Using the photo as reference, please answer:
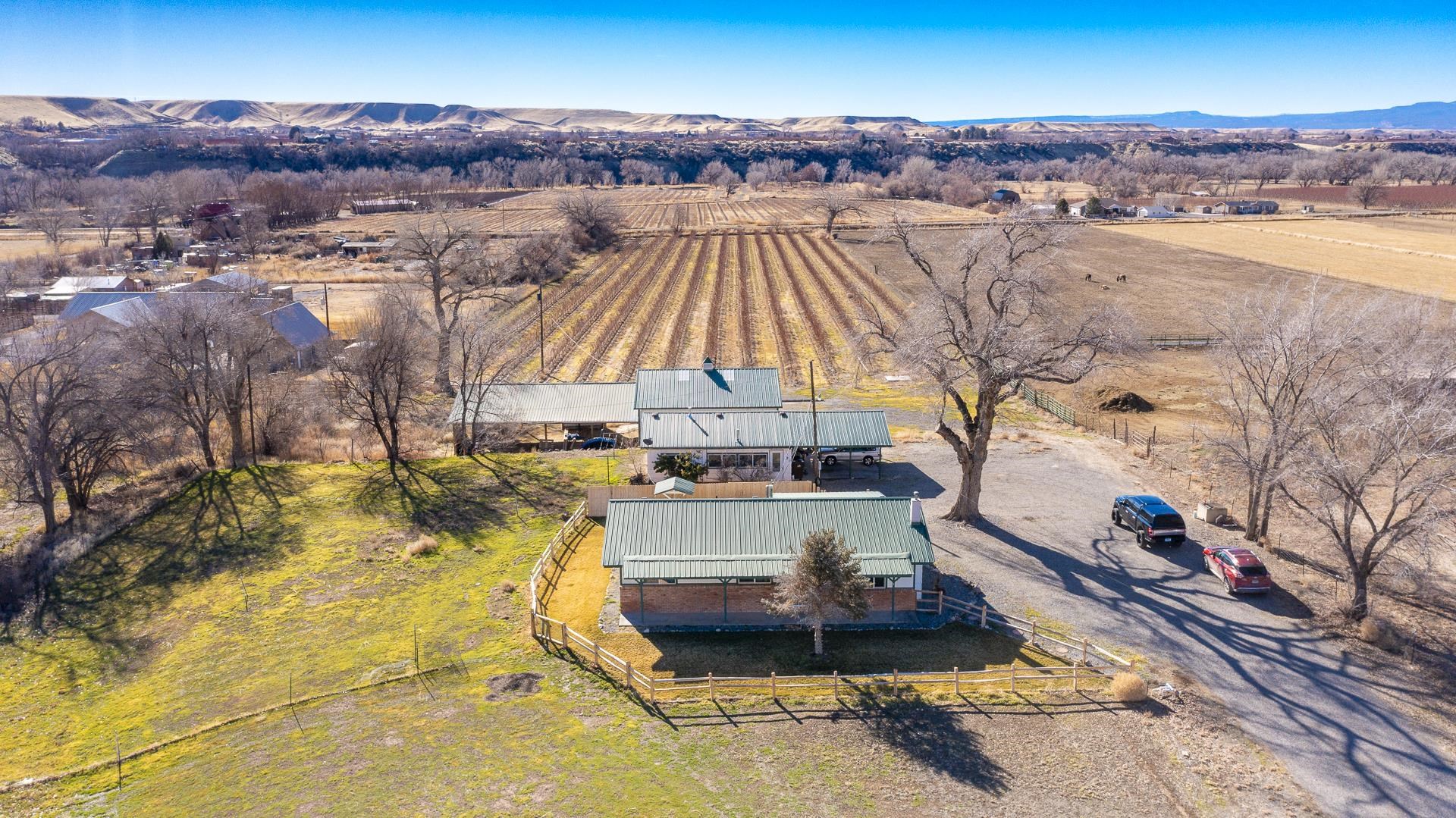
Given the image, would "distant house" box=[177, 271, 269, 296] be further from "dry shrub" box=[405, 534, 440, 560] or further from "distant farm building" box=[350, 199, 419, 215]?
"distant farm building" box=[350, 199, 419, 215]

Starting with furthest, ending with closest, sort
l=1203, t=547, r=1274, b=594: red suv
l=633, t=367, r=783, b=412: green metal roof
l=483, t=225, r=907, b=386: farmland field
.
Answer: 1. l=483, t=225, r=907, b=386: farmland field
2. l=633, t=367, r=783, b=412: green metal roof
3. l=1203, t=547, r=1274, b=594: red suv

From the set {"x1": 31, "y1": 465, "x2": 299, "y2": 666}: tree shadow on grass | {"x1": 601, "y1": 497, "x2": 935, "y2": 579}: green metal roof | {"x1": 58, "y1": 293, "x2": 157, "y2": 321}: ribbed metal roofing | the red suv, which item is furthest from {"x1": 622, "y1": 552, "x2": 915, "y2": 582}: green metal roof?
{"x1": 58, "y1": 293, "x2": 157, "y2": 321}: ribbed metal roofing

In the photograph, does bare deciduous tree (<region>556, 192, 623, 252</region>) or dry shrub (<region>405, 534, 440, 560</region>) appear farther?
bare deciduous tree (<region>556, 192, 623, 252</region>)

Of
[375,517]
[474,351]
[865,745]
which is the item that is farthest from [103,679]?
[474,351]

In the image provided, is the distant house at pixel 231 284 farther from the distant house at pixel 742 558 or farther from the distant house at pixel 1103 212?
the distant house at pixel 1103 212

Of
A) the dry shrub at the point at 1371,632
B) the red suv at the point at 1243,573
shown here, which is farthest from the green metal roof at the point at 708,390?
the dry shrub at the point at 1371,632

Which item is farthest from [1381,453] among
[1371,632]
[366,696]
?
[366,696]
